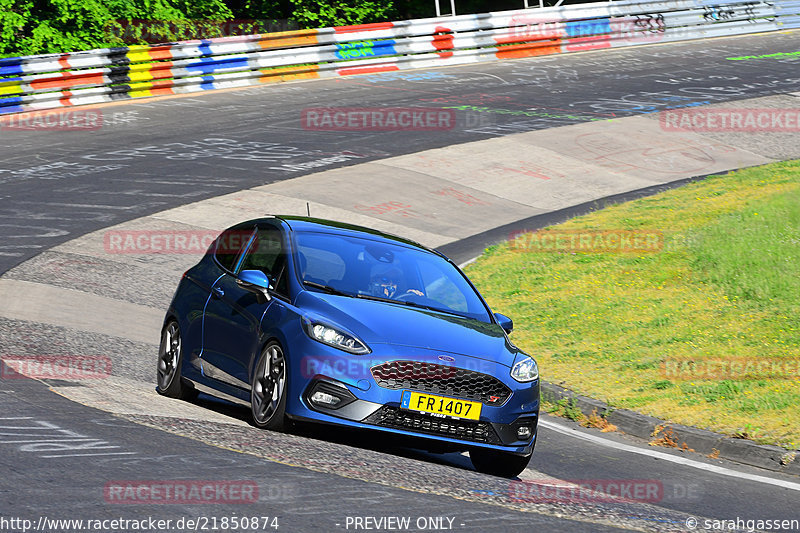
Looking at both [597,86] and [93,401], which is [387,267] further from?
[597,86]

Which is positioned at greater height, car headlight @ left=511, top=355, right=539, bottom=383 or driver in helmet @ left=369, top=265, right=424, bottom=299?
driver in helmet @ left=369, top=265, right=424, bottom=299

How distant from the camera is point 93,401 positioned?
8.12 m

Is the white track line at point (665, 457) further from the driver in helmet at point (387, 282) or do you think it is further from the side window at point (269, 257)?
the side window at point (269, 257)

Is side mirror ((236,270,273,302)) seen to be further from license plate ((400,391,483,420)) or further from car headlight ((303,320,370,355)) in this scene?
license plate ((400,391,483,420))

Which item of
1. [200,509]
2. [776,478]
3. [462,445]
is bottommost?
[776,478]

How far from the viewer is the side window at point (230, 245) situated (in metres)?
9.22

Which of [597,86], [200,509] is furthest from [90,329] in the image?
[597,86]

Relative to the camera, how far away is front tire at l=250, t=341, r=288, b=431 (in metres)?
7.53

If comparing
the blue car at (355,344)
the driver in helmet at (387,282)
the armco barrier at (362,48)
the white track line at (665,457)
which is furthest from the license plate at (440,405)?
the armco barrier at (362,48)

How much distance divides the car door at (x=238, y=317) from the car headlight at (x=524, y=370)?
1.86 meters

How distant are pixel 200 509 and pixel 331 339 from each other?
2007 millimetres

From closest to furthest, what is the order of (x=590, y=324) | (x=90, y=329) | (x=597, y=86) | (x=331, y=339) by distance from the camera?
1. (x=331, y=339)
2. (x=90, y=329)
3. (x=590, y=324)
4. (x=597, y=86)

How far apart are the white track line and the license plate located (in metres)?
2.29

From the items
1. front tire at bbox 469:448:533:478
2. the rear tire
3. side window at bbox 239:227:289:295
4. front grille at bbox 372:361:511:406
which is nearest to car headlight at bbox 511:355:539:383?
front grille at bbox 372:361:511:406
